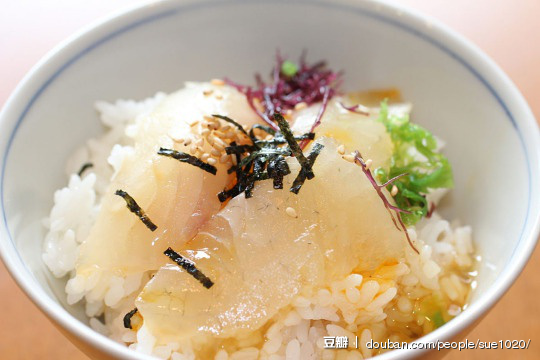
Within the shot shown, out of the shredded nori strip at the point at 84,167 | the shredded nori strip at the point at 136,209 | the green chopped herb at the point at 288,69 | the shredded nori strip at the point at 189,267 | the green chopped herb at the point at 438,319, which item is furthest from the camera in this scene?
the green chopped herb at the point at 288,69

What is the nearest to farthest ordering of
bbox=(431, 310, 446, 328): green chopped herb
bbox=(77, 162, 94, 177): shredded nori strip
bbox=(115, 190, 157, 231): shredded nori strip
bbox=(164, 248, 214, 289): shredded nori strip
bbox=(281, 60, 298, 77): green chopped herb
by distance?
1. bbox=(164, 248, 214, 289): shredded nori strip
2. bbox=(115, 190, 157, 231): shredded nori strip
3. bbox=(431, 310, 446, 328): green chopped herb
4. bbox=(77, 162, 94, 177): shredded nori strip
5. bbox=(281, 60, 298, 77): green chopped herb

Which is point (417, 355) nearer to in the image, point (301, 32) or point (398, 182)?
point (398, 182)

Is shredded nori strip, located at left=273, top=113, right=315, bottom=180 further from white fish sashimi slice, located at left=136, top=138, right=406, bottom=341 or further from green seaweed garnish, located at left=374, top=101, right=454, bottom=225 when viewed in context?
green seaweed garnish, located at left=374, top=101, right=454, bottom=225

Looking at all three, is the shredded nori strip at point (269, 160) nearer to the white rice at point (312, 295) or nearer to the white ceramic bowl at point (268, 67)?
the white rice at point (312, 295)

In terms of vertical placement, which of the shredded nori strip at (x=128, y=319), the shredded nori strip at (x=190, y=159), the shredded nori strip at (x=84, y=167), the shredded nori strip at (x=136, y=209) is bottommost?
the shredded nori strip at (x=128, y=319)

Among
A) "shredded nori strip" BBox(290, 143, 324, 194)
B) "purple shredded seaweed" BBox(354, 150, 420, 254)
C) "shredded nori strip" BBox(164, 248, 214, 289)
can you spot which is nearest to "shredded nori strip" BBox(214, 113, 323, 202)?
"shredded nori strip" BBox(290, 143, 324, 194)

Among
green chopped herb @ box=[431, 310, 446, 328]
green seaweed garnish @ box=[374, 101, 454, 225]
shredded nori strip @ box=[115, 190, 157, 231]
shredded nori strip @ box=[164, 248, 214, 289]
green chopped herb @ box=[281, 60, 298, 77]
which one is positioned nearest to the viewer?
shredded nori strip @ box=[164, 248, 214, 289]

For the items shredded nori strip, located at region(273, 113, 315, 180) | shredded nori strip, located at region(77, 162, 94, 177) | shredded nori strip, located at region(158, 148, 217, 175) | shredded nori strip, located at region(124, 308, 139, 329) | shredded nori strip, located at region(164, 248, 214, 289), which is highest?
shredded nori strip, located at region(273, 113, 315, 180)

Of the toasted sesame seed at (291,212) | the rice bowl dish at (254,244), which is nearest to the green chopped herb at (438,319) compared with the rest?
the rice bowl dish at (254,244)
